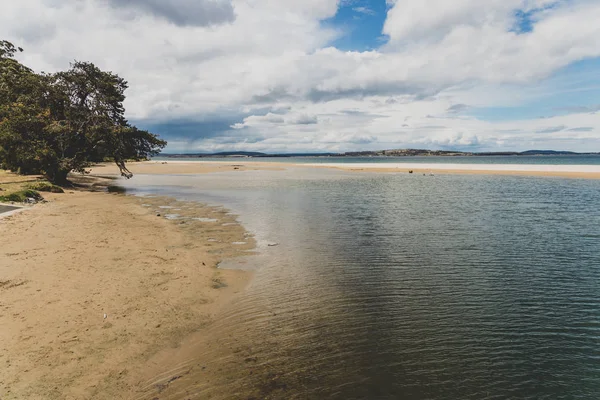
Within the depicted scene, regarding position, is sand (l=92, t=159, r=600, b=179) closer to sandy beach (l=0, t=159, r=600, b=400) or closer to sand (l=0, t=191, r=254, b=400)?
sand (l=0, t=191, r=254, b=400)

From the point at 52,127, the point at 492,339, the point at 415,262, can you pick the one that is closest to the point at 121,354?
the point at 492,339

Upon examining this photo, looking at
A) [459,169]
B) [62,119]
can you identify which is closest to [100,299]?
[62,119]

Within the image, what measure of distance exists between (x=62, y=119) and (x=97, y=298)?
128ft

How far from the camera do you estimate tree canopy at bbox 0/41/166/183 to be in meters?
35.1

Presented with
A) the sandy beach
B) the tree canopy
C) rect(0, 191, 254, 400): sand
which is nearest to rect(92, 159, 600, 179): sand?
the tree canopy

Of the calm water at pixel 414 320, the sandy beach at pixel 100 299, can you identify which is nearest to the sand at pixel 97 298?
the sandy beach at pixel 100 299

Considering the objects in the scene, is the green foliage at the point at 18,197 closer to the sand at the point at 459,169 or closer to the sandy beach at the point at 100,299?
the sandy beach at the point at 100,299

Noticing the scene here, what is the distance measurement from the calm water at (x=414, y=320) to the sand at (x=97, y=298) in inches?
46.4

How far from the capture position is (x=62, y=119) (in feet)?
130

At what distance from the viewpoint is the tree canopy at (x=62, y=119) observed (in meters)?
35.1

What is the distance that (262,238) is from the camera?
1859 cm

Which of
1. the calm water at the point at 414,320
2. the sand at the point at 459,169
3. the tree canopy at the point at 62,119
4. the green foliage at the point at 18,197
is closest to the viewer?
the calm water at the point at 414,320

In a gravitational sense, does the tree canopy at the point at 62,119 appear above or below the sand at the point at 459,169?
above

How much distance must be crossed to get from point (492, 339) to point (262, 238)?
40.4 ft
